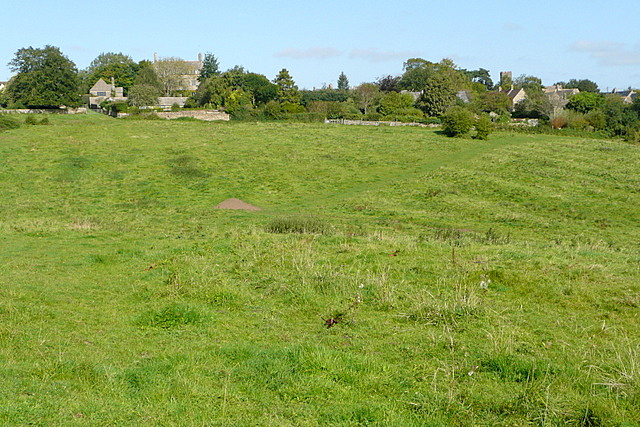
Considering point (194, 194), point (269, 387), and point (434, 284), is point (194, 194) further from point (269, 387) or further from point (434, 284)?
point (269, 387)

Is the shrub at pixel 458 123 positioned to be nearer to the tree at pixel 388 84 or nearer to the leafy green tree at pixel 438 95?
the leafy green tree at pixel 438 95

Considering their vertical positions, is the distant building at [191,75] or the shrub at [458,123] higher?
the distant building at [191,75]

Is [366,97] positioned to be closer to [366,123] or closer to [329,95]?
[329,95]

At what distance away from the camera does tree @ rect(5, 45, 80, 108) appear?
266ft

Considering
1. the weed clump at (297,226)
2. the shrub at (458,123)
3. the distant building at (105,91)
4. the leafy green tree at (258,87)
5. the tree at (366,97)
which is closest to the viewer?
the weed clump at (297,226)

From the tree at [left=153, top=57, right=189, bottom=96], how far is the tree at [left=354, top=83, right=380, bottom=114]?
41.6 metres

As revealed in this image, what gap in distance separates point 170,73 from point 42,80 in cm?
4649

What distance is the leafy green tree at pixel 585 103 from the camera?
277ft

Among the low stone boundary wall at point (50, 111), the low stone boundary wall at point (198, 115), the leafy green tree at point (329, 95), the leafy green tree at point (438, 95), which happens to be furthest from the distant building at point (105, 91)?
the leafy green tree at point (438, 95)

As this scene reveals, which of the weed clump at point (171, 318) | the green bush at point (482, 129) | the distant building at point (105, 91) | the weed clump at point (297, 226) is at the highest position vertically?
the distant building at point (105, 91)

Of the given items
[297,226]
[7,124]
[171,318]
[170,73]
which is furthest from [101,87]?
[171,318]

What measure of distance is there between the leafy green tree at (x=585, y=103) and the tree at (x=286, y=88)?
44844 millimetres

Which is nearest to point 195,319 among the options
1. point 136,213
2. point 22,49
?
point 136,213

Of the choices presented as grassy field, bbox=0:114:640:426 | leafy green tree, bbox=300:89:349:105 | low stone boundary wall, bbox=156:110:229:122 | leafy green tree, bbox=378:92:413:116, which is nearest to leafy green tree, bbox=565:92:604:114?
leafy green tree, bbox=378:92:413:116
